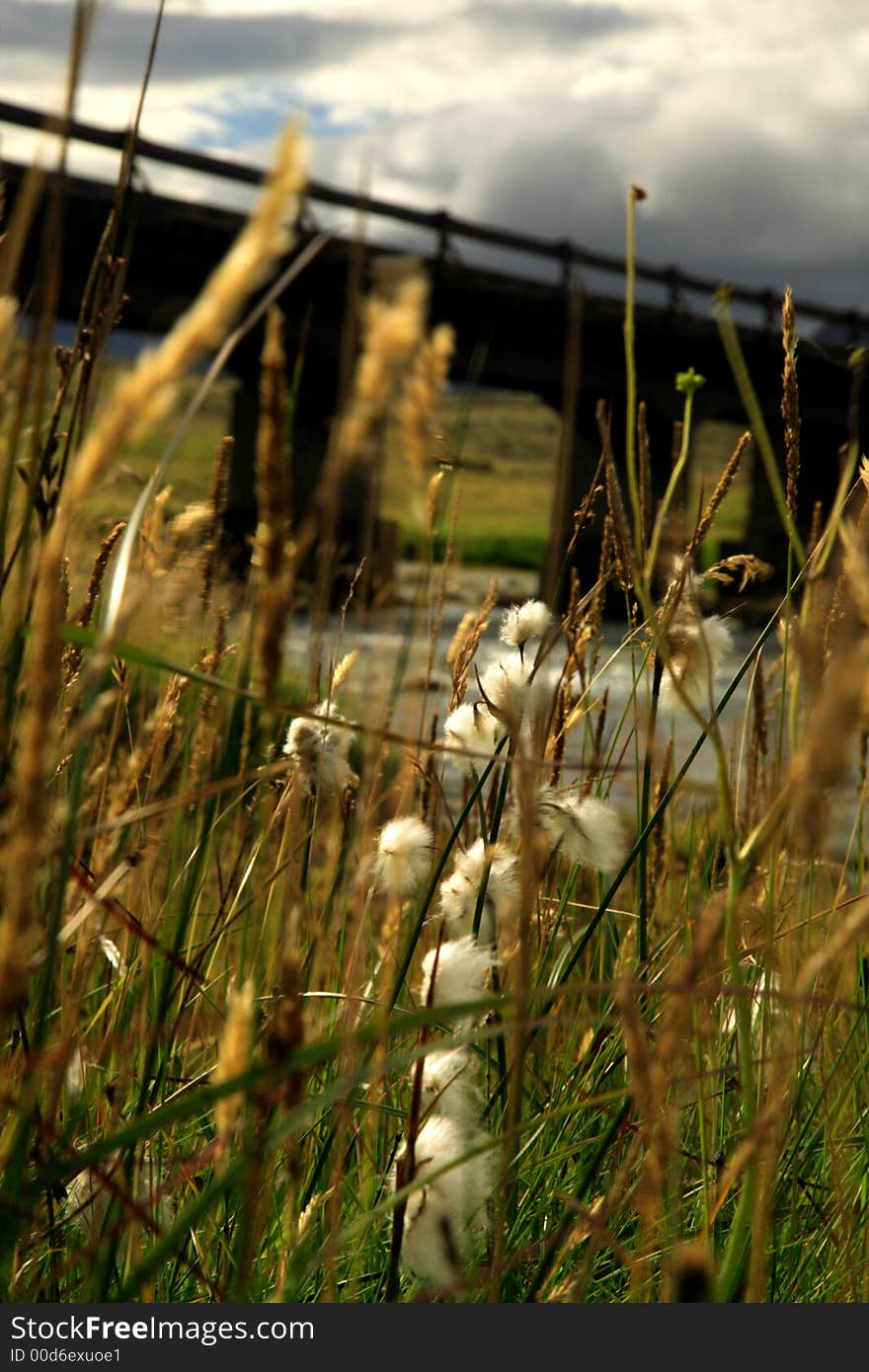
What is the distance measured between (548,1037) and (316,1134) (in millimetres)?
366

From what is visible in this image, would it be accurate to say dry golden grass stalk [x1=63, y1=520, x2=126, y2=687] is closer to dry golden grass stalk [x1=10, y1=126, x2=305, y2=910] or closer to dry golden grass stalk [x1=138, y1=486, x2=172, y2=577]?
dry golden grass stalk [x1=138, y1=486, x2=172, y2=577]

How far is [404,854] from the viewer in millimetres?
1034

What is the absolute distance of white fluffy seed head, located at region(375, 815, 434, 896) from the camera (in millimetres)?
1017

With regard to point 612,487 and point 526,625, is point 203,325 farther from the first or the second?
point 526,625

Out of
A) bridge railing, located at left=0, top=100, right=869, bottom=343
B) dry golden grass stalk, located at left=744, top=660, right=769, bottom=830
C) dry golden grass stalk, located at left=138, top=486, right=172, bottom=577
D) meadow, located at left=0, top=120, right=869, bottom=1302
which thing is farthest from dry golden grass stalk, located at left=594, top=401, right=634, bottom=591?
bridge railing, located at left=0, top=100, right=869, bottom=343

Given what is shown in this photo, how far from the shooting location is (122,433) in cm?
42

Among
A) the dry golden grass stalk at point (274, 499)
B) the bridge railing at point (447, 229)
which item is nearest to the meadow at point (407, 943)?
the dry golden grass stalk at point (274, 499)

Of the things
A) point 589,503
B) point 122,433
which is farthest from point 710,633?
point 122,433

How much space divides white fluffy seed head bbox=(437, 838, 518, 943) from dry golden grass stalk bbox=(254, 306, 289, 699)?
0.60 m

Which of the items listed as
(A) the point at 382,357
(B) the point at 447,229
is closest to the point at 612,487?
(A) the point at 382,357

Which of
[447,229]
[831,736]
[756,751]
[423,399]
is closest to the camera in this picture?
[831,736]

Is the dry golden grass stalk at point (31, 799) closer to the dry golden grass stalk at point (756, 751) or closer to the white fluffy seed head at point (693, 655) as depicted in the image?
the white fluffy seed head at point (693, 655)

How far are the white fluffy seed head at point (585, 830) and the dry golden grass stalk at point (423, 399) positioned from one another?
0.56 meters

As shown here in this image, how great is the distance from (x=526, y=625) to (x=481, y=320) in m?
15.5
